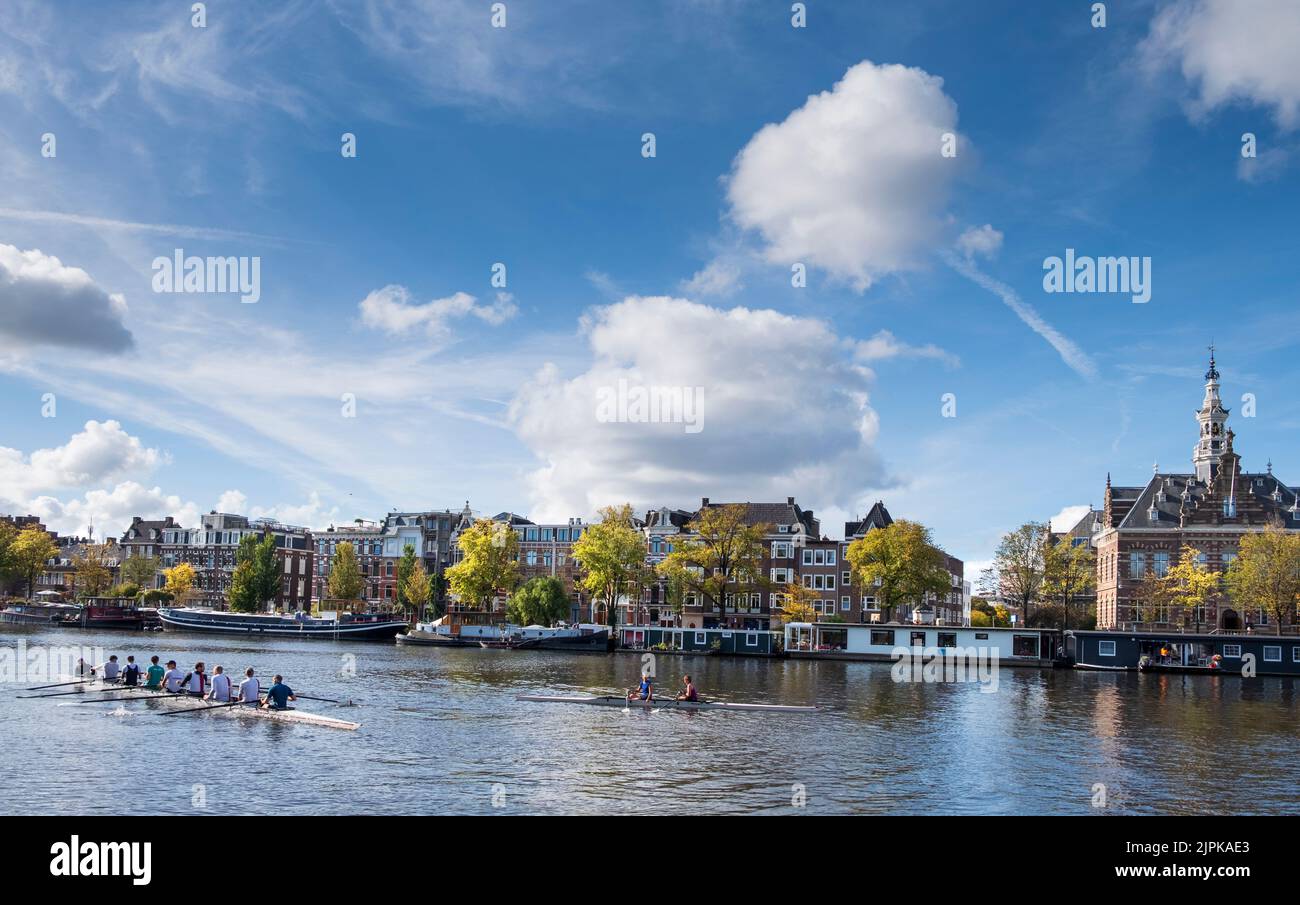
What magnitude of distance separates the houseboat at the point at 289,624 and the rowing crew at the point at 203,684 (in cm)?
7681

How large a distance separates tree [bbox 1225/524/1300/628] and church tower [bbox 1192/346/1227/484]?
61.5 ft

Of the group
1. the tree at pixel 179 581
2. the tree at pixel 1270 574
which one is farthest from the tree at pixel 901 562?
the tree at pixel 179 581

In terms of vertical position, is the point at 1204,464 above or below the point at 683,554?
above

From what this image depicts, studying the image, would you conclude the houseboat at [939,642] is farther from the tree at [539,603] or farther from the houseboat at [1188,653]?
the tree at [539,603]

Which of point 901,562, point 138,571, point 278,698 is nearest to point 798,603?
point 901,562

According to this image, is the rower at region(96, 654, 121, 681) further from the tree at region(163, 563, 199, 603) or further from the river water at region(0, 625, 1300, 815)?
the tree at region(163, 563, 199, 603)

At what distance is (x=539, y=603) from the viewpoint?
5226 inches

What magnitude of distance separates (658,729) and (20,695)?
104 ft

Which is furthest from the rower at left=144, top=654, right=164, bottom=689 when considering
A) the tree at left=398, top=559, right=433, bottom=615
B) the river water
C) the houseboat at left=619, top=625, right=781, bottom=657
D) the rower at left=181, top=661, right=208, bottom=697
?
the tree at left=398, top=559, right=433, bottom=615

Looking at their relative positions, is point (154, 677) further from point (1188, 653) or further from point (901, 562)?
point (1188, 653)

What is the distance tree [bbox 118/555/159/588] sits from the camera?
17675 centimetres

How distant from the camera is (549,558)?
155375 mm

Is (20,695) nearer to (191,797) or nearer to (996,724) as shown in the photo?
(191,797)
